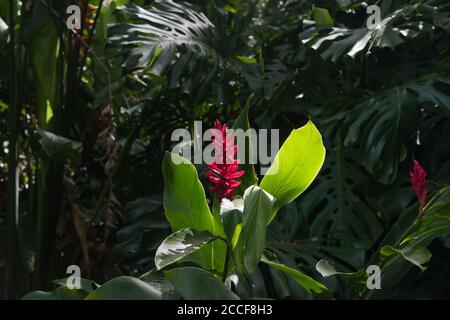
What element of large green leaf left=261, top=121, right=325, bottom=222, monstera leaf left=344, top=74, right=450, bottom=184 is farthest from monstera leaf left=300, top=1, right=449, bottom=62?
large green leaf left=261, top=121, right=325, bottom=222

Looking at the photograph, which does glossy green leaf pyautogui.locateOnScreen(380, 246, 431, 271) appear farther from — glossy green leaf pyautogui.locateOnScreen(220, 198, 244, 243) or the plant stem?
the plant stem

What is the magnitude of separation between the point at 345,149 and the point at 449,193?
729mm

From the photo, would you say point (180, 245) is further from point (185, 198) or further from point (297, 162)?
point (297, 162)

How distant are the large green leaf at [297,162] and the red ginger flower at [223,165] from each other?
0.09 metres

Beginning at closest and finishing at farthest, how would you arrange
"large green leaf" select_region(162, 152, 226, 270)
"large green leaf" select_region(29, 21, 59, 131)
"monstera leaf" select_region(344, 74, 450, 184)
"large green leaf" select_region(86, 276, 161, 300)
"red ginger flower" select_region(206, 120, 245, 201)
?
"large green leaf" select_region(86, 276, 161, 300) → "red ginger flower" select_region(206, 120, 245, 201) → "large green leaf" select_region(162, 152, 226, 270) → "monstera leaf" select_region(344, 74, 450, 184) → "large green leaf" select_region(29, 21, 59, 131)

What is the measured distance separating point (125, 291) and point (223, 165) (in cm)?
22

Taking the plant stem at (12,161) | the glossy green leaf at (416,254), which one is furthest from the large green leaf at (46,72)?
the glossy green leaf at (416,254)

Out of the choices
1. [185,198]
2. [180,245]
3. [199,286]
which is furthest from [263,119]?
[199,286]

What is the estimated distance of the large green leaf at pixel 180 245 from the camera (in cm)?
101

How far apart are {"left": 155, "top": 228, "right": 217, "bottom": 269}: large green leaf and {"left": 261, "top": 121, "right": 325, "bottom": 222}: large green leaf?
111mm

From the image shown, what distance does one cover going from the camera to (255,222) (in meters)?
1.03

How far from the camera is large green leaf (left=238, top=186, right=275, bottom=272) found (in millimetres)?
1020

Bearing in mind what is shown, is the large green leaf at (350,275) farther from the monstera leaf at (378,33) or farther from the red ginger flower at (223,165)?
the monstera leaf at (378,33)
